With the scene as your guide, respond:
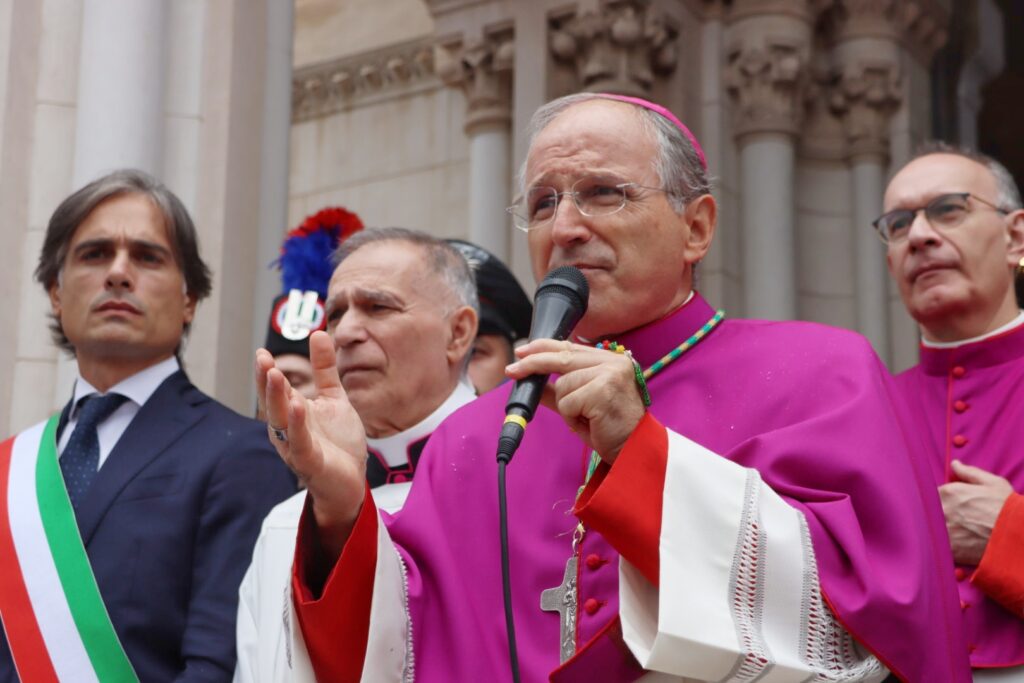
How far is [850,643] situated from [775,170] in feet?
18.7

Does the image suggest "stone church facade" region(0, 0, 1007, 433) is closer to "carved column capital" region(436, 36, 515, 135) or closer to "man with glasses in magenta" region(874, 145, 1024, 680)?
"carved column capital" region(436, 36, 515, 135)

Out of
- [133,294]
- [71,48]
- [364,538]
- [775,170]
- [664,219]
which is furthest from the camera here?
[775,170]

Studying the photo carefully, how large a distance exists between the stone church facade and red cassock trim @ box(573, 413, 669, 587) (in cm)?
296

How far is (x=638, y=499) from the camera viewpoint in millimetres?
2273

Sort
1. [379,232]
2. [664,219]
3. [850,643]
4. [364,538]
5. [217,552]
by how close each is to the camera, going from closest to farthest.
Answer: [850,643], [364,538], [664,219], [217,552], [379,232]

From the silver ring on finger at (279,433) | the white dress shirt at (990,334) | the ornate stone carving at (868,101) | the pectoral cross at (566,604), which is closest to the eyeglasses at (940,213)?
the white dress shirt at (990,334)

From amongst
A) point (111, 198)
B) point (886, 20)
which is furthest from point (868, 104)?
point (111, 198)

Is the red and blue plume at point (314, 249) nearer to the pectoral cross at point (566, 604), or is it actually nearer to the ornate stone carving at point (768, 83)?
the pectoral cross at point (566, 604)

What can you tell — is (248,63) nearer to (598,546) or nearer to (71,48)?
(71,48)

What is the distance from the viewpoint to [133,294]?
376 cm

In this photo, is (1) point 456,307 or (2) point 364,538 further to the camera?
(1) point 456,307

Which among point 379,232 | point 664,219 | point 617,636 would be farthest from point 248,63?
point 617,636

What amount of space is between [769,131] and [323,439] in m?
5.59

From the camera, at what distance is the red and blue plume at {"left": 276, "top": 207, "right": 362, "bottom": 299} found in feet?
15.8
